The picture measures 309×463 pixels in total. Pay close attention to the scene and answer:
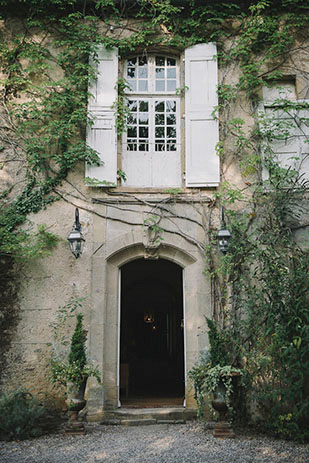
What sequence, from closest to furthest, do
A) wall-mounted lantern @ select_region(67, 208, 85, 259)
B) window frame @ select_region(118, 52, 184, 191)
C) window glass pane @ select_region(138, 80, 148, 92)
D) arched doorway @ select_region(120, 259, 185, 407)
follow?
wall-mounted lantern @ select_region(67, 208, 85, 259)
window frame @ select_region(118, 52, 184, 191)
window glass pane @ select_region(138, 80, 148, 92)
arched doorway @ select_region(120, 259, 185, 407)

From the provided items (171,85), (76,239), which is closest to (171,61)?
(171,85)

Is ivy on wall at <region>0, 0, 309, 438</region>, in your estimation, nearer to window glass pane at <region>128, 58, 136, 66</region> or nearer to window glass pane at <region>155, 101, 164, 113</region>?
window glass pane at <region>128, 58, 136, 66</region>

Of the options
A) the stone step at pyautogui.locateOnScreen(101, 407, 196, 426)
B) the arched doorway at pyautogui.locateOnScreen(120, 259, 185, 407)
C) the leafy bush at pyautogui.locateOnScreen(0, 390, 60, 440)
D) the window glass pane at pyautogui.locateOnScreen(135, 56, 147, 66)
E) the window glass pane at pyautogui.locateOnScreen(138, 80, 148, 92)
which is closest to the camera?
the leafy bush at pyautogui.locateOnScreen(0, 390, 60, 440)

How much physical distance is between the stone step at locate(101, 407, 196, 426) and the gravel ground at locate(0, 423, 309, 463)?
32 centimetres

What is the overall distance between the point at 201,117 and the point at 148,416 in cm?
431

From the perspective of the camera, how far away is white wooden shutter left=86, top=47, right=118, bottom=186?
637 cm

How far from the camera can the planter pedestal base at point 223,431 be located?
4789mm

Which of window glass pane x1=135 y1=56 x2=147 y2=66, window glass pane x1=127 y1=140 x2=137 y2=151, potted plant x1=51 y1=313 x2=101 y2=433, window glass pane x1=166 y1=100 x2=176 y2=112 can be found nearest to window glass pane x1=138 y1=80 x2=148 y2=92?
window glass pane x1=135 y1=56 x2=147 y2=66

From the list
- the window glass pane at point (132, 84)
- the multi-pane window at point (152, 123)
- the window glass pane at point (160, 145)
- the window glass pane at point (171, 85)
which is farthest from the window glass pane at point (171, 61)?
the window glass pane at point (160, 145)

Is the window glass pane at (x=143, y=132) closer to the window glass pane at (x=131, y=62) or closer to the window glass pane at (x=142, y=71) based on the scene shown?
the window glass pane at (x=142, y=71)

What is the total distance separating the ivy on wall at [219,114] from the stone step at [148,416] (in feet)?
3.22

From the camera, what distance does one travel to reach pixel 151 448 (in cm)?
446

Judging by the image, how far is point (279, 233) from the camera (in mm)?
5973

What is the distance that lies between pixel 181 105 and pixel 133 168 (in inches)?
51.3
